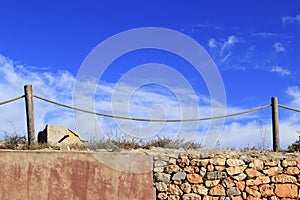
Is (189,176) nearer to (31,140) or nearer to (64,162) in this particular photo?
(64,162)

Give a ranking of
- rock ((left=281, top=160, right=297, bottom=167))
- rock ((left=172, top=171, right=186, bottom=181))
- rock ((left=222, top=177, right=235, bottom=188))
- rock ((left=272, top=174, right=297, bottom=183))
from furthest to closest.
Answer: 1. rock ((left=281, top=160, right=297, bottom=167))
2. rock ((left=272, top=174, right=297, bottom=183))
3. rock ((left=222, top=177, right=235, bottom=188))
4. rock ((left=172, top=171, right=186, bottom=181))

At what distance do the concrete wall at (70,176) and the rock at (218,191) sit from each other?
1.10m

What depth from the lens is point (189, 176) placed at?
8.63m

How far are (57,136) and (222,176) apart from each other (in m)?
3.29

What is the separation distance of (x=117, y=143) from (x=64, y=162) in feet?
5.14

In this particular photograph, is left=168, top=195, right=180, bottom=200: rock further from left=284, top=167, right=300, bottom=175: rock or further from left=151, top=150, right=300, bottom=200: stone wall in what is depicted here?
left=284, top=167, right=300, bottom=175: rock

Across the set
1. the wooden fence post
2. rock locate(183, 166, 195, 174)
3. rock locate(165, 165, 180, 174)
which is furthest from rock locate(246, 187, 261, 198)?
the wooden fence post

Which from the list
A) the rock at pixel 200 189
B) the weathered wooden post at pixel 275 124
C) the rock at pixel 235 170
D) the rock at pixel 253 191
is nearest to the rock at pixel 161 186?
the rock at pixel 200 189

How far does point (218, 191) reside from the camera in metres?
8.66

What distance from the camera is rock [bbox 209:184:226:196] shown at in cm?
863

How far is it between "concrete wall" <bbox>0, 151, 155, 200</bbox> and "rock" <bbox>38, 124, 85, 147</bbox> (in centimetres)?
105

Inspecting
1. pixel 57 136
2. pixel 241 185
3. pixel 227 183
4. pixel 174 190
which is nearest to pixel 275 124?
pixel 241 185

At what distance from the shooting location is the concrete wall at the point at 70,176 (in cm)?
790

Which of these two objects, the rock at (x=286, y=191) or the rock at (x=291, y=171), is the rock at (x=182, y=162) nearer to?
the rock at (x=286, y=191)
